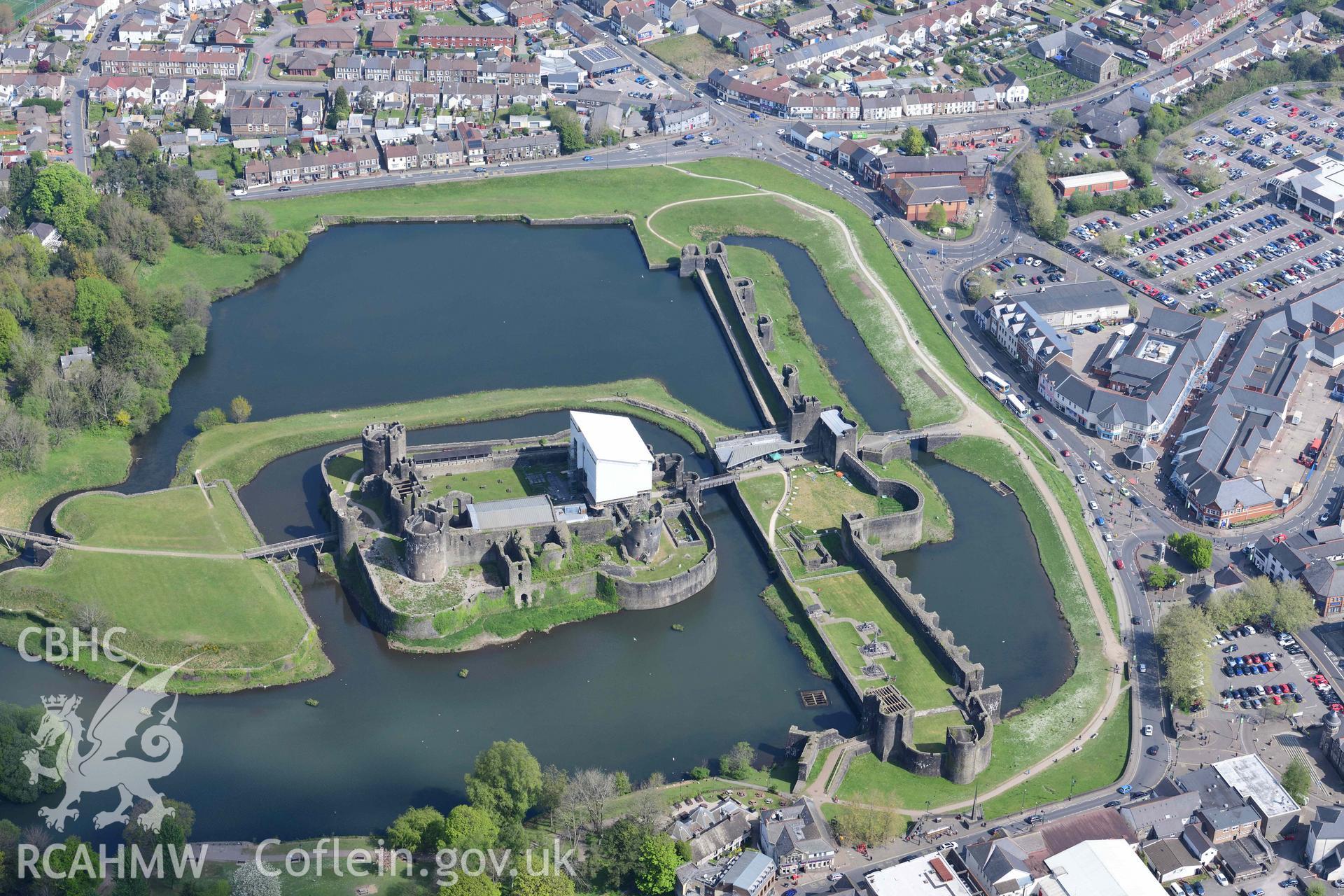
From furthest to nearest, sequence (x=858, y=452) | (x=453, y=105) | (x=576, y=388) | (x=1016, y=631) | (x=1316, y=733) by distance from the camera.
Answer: (x=453, y=105) < (x=576, y=388) < (x=858, y=452) < (x=1016, y=631) < (x=1316, y=733)

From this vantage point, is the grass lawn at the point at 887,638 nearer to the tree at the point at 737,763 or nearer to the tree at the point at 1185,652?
the tree at the point at 737,763

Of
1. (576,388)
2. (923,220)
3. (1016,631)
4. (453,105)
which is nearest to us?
(1016,631)

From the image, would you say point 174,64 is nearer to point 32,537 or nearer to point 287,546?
point 32,537

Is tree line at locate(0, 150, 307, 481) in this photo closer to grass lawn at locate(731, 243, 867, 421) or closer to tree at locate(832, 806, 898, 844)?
grass lawn at locate(731, 243, 867, 421)

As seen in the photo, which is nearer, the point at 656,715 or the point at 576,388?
the point at 656,715

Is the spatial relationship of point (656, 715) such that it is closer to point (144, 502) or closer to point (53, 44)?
point (144, 502)

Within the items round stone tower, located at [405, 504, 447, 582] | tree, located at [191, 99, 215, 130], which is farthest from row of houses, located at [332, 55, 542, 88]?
round stone tower, located at [405, 504, 447, 582]

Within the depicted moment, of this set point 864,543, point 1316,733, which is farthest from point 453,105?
point 1316,733

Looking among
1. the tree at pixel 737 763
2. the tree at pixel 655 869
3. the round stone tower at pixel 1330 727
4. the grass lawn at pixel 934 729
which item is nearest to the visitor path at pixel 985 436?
the grass lawn at pixel 934 729
